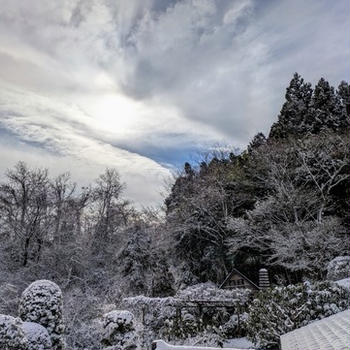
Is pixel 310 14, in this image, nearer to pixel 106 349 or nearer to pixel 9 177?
pixel 106 349

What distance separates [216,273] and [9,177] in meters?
12.6

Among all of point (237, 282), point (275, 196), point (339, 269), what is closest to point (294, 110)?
point (275, 196)

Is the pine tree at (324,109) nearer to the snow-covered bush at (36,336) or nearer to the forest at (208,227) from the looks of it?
the forest at (208,227)

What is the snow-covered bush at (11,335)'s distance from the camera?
4.45 m

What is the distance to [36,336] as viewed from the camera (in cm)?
585

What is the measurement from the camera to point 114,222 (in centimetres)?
2188

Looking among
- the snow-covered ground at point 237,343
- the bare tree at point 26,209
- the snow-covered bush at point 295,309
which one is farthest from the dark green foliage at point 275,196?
the bare tree at point 26,209

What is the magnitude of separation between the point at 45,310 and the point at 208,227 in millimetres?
8627

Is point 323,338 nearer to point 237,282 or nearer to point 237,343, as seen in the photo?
point 237,343

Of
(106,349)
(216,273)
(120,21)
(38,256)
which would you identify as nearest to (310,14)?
(120,21)

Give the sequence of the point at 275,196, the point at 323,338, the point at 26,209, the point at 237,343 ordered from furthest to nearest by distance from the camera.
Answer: the point at 26,209 < the point at 275,196 < the point at 237,343 < the point at 323,338

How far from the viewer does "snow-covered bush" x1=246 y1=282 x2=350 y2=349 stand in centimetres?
608

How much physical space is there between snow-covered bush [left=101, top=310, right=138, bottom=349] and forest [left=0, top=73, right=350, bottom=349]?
232 centimetres

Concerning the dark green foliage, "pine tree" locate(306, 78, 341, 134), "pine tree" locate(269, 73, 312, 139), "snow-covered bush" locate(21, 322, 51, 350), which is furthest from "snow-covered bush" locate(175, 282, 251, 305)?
"pine tree" locate(306, 78, 341, 134)
